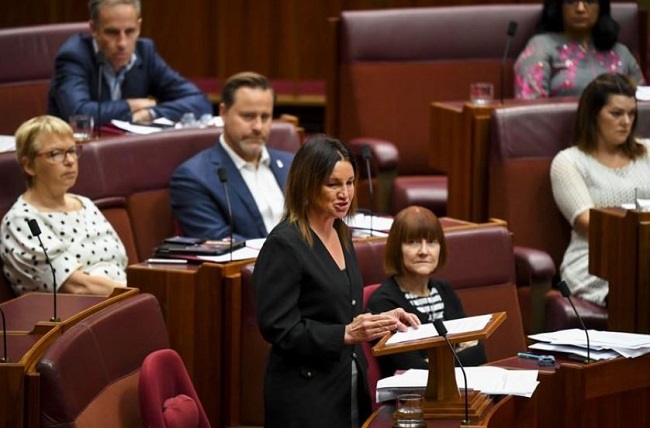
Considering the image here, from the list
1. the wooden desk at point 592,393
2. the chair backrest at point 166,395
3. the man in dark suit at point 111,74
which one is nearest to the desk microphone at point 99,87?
the man in dark suit at point 111,74

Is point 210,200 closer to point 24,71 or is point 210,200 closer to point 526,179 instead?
point 526,179

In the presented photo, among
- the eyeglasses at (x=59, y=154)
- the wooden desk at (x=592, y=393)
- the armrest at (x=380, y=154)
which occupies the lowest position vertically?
the wooden desk at (x=592, y=393)

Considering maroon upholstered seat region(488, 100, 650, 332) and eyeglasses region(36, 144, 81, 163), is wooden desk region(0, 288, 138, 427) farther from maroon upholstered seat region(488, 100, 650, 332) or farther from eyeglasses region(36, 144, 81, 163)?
maroon upholstered seat region(488, 100, 650, 332)

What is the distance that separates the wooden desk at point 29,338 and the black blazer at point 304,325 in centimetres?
32

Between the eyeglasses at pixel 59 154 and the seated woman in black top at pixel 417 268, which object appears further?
the eyeglasses at pixel 59 154

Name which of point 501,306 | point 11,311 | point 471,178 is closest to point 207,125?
point 471,178

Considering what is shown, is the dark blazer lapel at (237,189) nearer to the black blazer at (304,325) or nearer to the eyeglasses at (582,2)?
the black blazer at (304,325)

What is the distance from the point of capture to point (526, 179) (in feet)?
12.6

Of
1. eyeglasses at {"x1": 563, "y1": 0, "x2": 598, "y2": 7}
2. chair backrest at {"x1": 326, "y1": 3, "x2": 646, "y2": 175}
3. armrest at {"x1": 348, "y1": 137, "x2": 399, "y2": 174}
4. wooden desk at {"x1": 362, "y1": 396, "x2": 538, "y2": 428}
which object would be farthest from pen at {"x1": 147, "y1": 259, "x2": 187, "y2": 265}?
eyeglasses at {"x1": 563, "y1": 0, "x2": 598, "y2": 7}

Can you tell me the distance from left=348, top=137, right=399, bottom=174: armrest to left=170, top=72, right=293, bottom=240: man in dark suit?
61 cm

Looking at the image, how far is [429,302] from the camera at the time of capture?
292cm

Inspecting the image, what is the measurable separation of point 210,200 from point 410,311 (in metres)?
0.83

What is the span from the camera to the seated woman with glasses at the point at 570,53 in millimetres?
4297

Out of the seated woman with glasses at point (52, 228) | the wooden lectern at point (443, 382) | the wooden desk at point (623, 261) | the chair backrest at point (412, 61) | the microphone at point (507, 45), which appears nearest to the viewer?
the wooden lectern at point (443, 382)
